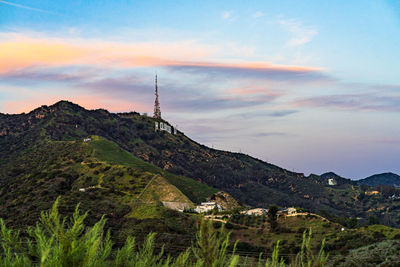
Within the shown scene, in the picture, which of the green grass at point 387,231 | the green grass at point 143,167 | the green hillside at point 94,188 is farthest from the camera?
the green grass at point 143,167

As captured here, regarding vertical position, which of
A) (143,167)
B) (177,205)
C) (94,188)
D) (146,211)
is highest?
(143,167)

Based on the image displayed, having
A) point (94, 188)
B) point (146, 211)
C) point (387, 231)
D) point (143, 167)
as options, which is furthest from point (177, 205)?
point (387, 231)

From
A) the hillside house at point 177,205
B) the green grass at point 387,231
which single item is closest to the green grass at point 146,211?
the hillside house at point 177,205

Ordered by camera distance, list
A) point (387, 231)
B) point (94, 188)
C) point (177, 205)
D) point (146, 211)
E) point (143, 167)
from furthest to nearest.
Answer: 1. point (143, 167)
2. point (94, 188)
3. point (177, 205)
4. point (146, 211)
5. point (387, 231)

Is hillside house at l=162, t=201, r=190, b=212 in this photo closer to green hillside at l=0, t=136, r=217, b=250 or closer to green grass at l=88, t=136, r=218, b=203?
green hillside at l=0, t=136, r=217, b=250

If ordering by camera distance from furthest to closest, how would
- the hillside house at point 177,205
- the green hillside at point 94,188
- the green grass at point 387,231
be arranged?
the hillside house at point 177,205
the green hillside at point 94,188
the green grass at point 387,231

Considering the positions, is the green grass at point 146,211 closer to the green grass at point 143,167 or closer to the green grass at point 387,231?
the green grass at point 143,167

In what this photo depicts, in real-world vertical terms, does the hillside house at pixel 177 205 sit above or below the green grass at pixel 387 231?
A: below

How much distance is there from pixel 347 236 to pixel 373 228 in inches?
417

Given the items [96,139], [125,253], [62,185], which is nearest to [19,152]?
[96,139]

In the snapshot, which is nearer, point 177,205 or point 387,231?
point 387,231

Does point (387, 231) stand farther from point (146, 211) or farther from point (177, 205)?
point (146, 211)

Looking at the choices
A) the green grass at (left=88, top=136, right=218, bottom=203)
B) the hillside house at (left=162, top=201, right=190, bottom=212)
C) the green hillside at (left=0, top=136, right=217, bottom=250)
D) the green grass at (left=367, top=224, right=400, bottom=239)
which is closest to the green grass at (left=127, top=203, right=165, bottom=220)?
the green hillside at (left=0, top=136, right=217, bottom=250)

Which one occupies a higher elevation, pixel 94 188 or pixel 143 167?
pixel 143 167
